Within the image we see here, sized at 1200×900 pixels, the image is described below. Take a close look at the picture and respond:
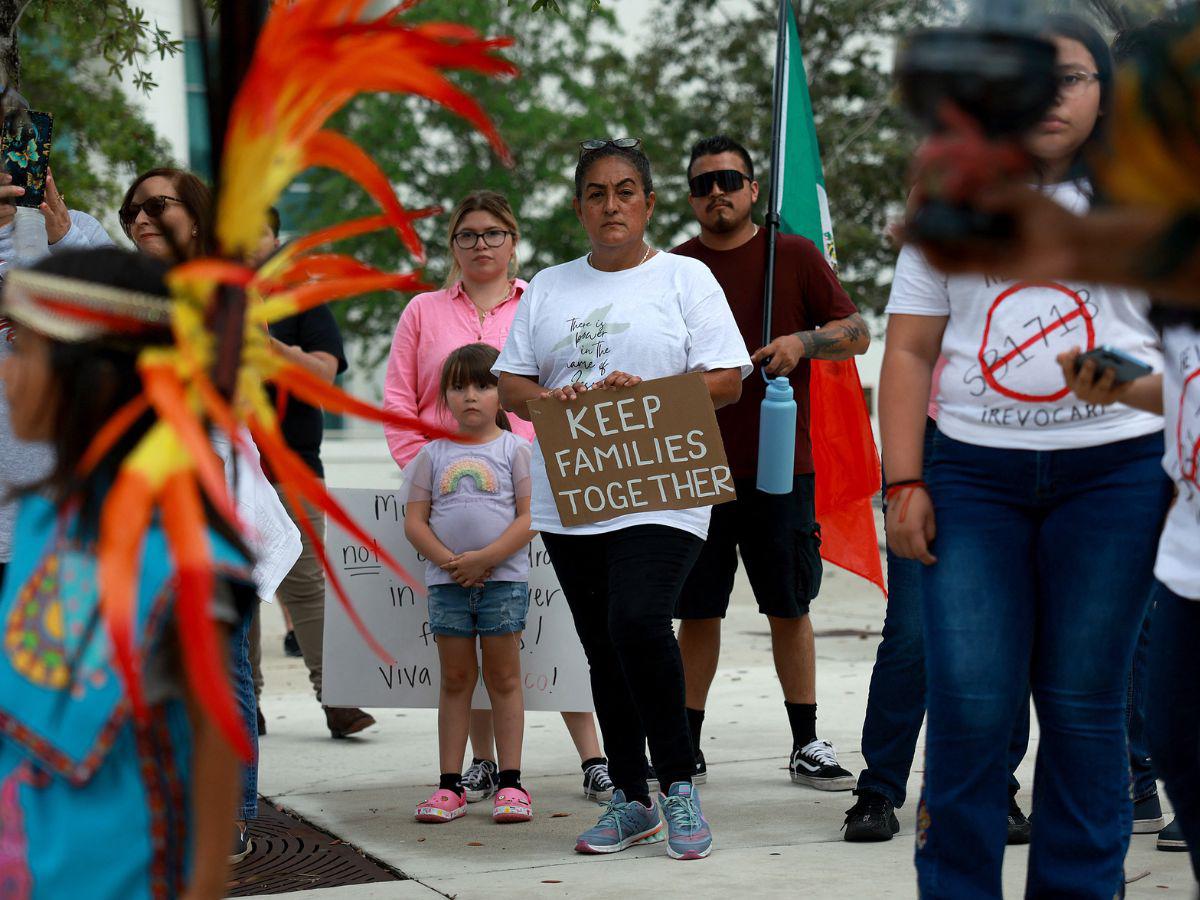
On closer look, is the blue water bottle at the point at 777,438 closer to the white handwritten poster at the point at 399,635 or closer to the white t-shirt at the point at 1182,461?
the white handwritten poster at the point at 399,635

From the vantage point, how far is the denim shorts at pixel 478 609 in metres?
5.39

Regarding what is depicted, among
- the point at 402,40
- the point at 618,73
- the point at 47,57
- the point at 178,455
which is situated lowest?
the point at 178,455

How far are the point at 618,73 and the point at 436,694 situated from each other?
2894 centimetres

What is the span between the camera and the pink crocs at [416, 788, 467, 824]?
17.0ft

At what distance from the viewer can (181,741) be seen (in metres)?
2.16

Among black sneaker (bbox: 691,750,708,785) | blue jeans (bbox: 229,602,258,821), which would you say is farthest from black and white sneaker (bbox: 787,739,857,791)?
blue jeans (bbox: 229,602,258,821)

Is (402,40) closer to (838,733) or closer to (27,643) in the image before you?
(27,643)

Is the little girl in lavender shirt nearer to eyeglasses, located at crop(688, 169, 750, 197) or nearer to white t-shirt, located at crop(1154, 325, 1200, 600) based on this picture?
eyeglasses, located at crop(688, 169, 750, 197)

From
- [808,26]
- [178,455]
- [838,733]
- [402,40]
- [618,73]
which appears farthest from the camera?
[618,73]

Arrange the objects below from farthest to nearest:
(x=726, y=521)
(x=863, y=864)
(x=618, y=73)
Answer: (x=618, y=73), (x=726, y=521), (x=863, y=864)

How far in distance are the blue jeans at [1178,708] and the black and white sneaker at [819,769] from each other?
259cm

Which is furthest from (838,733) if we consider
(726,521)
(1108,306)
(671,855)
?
(1108,306)

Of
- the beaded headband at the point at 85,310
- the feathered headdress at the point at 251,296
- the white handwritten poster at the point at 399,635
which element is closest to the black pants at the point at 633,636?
the white handwritten poster at the point at 399,635

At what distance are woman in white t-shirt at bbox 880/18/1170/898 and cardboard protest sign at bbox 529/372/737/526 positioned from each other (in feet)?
4.38
